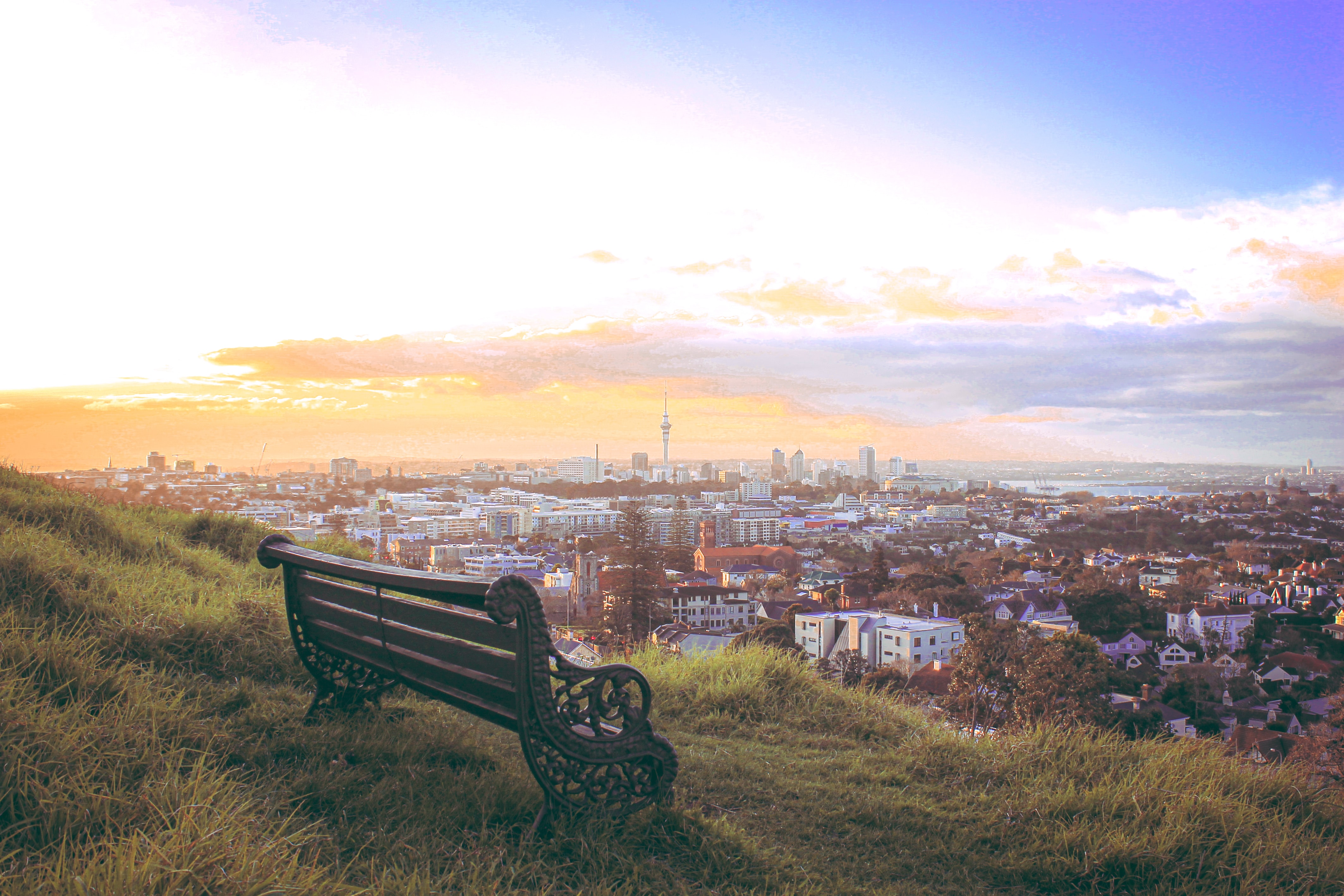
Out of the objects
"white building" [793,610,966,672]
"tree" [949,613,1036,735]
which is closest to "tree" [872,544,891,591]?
"white building" [793,610,966,672]

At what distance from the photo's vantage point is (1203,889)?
2596mm

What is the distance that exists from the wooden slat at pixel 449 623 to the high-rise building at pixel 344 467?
15765mm

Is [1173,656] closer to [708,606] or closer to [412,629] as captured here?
[708,606]

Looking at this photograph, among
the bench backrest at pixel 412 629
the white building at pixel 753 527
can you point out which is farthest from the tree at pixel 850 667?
the white building at pixel 753 527

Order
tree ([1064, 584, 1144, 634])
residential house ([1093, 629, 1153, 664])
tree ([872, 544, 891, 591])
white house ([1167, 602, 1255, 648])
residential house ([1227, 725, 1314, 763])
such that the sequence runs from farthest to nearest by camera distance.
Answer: tree ([872, 544, 891, 591]) < tree ([1064, 584, 1144, 634]) < white house ([1167, 602, 1255, 648]) < residential house ([1093, 629, 1153, 664]) < residential house ([1227, 725, 1314, 763])

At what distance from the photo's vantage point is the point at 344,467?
58.9 feet

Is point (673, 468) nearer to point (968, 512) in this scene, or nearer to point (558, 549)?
point (968, 512)

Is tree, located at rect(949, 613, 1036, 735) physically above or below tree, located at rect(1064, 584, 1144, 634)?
above

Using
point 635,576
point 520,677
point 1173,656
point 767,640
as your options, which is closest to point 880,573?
point 1173,656

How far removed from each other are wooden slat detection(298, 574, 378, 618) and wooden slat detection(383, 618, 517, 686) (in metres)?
0.15

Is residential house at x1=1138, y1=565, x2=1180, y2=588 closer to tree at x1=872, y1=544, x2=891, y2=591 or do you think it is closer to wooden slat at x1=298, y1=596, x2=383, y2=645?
tree at x1=872, y1=544, x2=891, y2=591

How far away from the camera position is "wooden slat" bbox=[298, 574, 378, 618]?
3262 millimetres

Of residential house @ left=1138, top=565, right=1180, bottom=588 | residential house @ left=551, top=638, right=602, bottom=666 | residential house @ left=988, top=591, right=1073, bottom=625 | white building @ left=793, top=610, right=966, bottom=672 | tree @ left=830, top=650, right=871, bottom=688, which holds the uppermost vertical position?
residential house @ left=551, top=638, right=602, bottom=666

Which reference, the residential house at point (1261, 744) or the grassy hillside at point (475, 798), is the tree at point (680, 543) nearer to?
the residential house at point (1261, 744)
